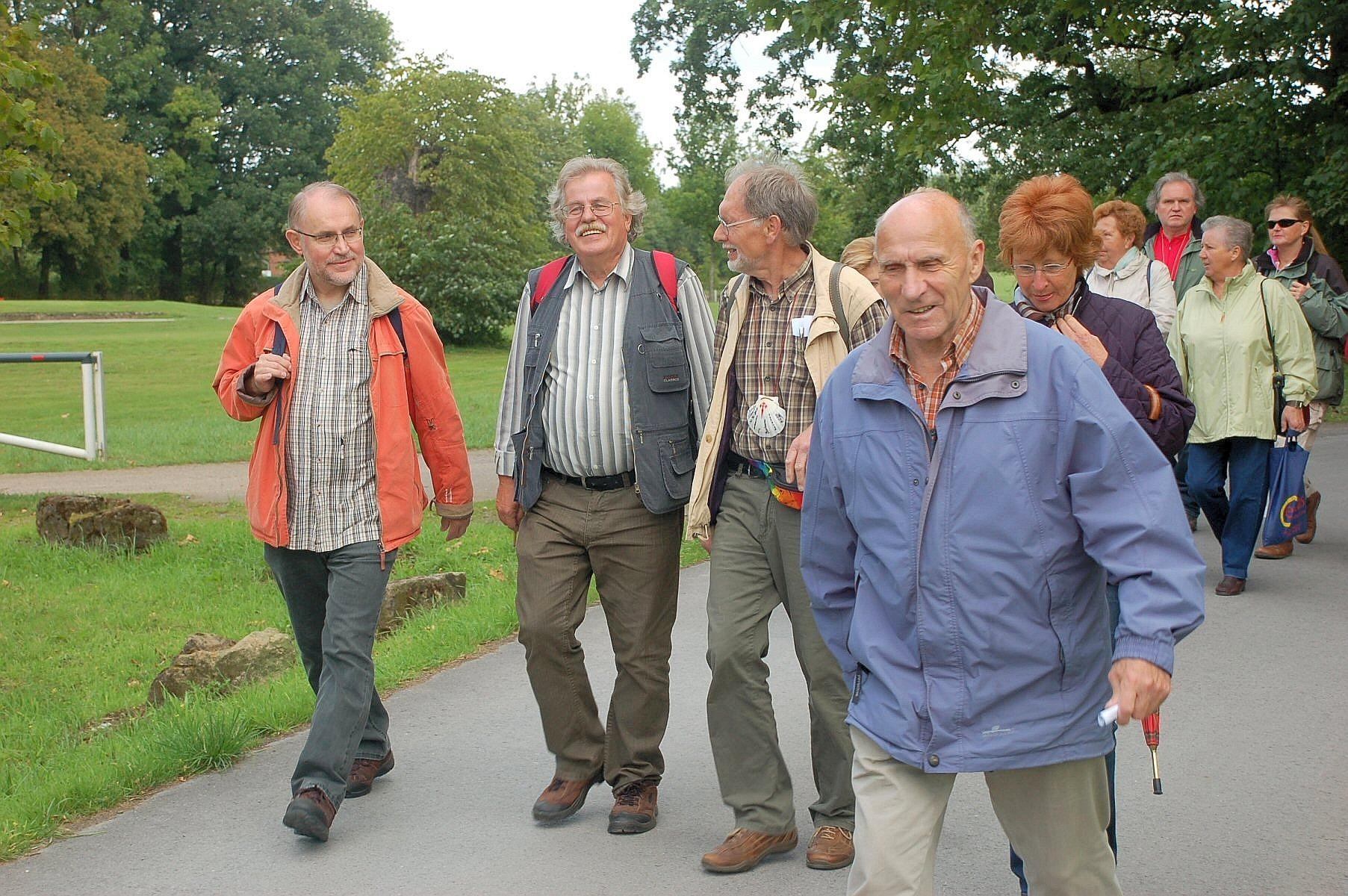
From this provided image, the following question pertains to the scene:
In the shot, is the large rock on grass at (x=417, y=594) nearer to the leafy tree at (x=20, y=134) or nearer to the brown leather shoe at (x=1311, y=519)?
the leafy tree at (x=20, y=134)

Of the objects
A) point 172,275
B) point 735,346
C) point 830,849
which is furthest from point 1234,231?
point 172,275

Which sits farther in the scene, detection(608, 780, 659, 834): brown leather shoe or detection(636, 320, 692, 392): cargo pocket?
detection(636, 320, 692, 392): cargo pocket

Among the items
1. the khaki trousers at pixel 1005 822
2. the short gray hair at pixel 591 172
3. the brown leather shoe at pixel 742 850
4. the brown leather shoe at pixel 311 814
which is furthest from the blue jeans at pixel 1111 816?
the brown leather shoe at pixel 311 814

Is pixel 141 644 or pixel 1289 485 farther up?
pixel 1289 485

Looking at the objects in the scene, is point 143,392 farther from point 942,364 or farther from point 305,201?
point 942,364

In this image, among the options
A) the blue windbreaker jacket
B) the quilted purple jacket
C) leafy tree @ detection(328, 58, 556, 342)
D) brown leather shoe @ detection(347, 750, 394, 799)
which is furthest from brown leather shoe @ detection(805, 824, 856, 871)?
leafy tree @ detection(328, 58, 556, 342)

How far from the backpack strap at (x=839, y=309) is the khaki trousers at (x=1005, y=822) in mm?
1668

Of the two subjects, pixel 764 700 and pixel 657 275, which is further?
pixel 657 275

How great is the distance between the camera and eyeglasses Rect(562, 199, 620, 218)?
192 inches

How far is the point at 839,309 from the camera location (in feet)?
15.0

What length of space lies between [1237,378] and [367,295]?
511 cm

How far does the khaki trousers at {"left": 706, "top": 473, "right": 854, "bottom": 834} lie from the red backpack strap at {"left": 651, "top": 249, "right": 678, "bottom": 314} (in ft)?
2.79

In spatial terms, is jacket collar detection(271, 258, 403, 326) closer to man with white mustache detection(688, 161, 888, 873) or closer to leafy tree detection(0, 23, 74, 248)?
man with white mustache detection(688, 161, 888, 873)

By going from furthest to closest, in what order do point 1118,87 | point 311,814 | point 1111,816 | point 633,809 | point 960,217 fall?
point 1118,87
point 633,809
point 311,814
point 1111,816
point 960,217
